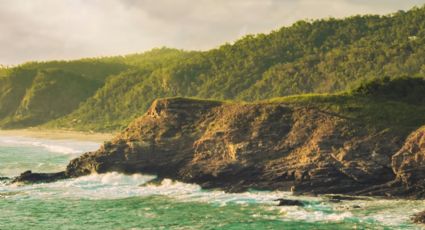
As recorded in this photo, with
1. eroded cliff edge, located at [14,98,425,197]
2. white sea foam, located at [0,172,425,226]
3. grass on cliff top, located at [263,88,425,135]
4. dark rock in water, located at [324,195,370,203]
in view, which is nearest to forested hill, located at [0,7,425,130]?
grass on cliff top, located at [263,88,425,135]

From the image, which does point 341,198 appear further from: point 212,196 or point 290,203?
point 212,196

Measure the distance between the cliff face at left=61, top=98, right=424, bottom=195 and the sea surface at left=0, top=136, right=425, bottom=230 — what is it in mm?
1942

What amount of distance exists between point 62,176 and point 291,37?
5058 inches

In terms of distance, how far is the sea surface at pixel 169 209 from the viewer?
3591 cm

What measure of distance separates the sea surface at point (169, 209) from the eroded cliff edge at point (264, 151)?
70.7 inches

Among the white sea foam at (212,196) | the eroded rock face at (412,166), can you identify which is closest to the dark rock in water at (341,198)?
the white sea foam at (212,196)

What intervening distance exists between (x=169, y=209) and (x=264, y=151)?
11.1m

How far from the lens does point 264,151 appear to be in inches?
1916

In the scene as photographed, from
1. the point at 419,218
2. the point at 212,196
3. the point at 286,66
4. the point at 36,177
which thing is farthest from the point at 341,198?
the point at 286,66

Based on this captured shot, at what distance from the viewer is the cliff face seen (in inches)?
1737

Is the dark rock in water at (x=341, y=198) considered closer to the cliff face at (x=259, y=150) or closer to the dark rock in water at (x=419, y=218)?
the cliff face at (x=259, y=150)

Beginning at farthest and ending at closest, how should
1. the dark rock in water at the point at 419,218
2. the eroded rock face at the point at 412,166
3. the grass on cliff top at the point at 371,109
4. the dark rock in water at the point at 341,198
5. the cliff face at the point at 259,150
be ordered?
the grass on cliff top at the point at 371,109 < the cliff face at the point at 259,150 < the dark rock in water at the point at 341,198 < the eroded rock face at the point at 412,166 < the dark rock in water at the point at 419,218

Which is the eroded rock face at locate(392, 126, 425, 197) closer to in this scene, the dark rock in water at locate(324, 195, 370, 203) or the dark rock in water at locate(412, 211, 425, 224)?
the dark rock in water at locate(324, 195, 370, 203)

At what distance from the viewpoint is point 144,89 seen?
614ft
